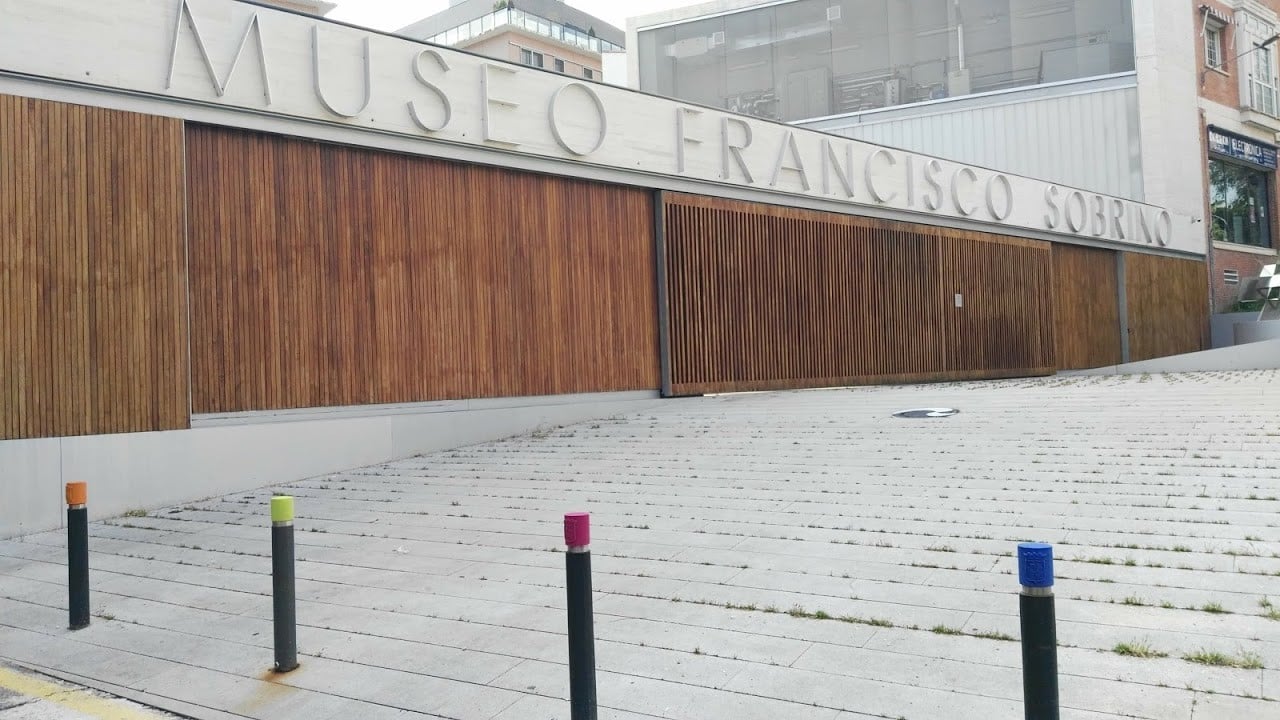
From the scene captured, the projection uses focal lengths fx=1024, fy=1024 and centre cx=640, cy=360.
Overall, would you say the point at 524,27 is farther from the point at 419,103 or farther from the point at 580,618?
the point at 580,618

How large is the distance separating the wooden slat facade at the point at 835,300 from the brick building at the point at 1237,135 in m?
10.7

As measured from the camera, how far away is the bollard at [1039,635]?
289 centimetres

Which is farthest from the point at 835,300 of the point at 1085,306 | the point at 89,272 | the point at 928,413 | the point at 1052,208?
the point at 89,272

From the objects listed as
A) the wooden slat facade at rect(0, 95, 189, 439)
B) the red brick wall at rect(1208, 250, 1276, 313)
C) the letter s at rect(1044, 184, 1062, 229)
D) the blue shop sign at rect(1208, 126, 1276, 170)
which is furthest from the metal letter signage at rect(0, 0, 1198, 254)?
the blue shop sign at rect(1208, 126, 1276, 170)

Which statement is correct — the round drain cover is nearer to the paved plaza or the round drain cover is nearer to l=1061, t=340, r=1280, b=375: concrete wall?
the paved plaza

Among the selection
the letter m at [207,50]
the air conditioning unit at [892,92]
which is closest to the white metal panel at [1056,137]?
the air conditioning unit at [892,92]

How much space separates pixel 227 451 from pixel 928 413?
7.89m

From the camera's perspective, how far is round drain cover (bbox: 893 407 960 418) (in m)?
12.1

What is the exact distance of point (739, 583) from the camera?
608 cm

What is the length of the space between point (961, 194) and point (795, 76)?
11650mm

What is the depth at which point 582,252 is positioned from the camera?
14523 mm

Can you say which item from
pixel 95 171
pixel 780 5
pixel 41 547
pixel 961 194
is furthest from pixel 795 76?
pixel 41 547

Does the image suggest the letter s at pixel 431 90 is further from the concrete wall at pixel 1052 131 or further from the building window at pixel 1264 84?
the building window at pixel 1264 84

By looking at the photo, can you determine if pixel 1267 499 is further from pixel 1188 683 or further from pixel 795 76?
pixel 795 76
